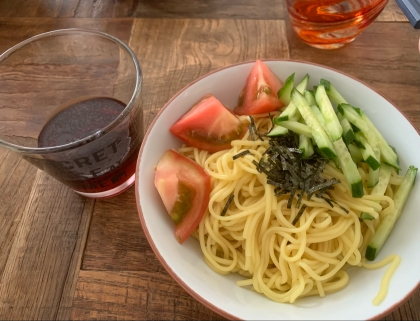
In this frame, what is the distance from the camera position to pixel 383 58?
6.38 ft

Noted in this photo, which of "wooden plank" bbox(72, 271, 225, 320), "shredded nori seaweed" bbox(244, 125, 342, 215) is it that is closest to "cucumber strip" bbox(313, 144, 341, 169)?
"shredded nori seaweed" bbox(244, 125, 342, 215)

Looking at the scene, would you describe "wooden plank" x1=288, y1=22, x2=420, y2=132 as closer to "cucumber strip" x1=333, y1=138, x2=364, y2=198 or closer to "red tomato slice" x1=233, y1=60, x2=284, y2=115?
"red tomato slice" x1=233, y1=60, x2=284, y2=115

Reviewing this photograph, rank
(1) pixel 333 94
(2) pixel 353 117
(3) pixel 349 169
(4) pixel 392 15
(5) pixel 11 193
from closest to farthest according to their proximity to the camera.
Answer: (3) pixel 349 169 → (2) pixel 353 117 → (1) pixel 333 94 → (5) pixel 11 193 → (4) pixel 392 15

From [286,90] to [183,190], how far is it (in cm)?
60

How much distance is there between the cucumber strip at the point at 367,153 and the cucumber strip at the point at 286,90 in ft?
1.02

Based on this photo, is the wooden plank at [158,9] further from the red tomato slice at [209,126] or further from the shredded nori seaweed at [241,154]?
the shredded nori seaweed at [241,154]

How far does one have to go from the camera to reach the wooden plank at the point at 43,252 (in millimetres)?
1286

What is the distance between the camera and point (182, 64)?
196 cm

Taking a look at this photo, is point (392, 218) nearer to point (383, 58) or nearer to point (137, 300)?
point (137, 300)

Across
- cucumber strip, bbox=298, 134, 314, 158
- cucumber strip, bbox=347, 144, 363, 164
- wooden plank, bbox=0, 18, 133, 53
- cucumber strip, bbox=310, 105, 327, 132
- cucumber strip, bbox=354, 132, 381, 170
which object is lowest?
wooden plank, bbox=0, 18, 133, 53

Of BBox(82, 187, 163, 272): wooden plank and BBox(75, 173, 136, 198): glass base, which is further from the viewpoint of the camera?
BBox(75, 173, 136, 198): glass base

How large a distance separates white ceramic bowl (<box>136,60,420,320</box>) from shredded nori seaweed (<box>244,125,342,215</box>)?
0.79ft

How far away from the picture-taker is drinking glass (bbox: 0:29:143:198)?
1.32m

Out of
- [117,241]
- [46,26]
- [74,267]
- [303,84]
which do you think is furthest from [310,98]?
[46,26]
